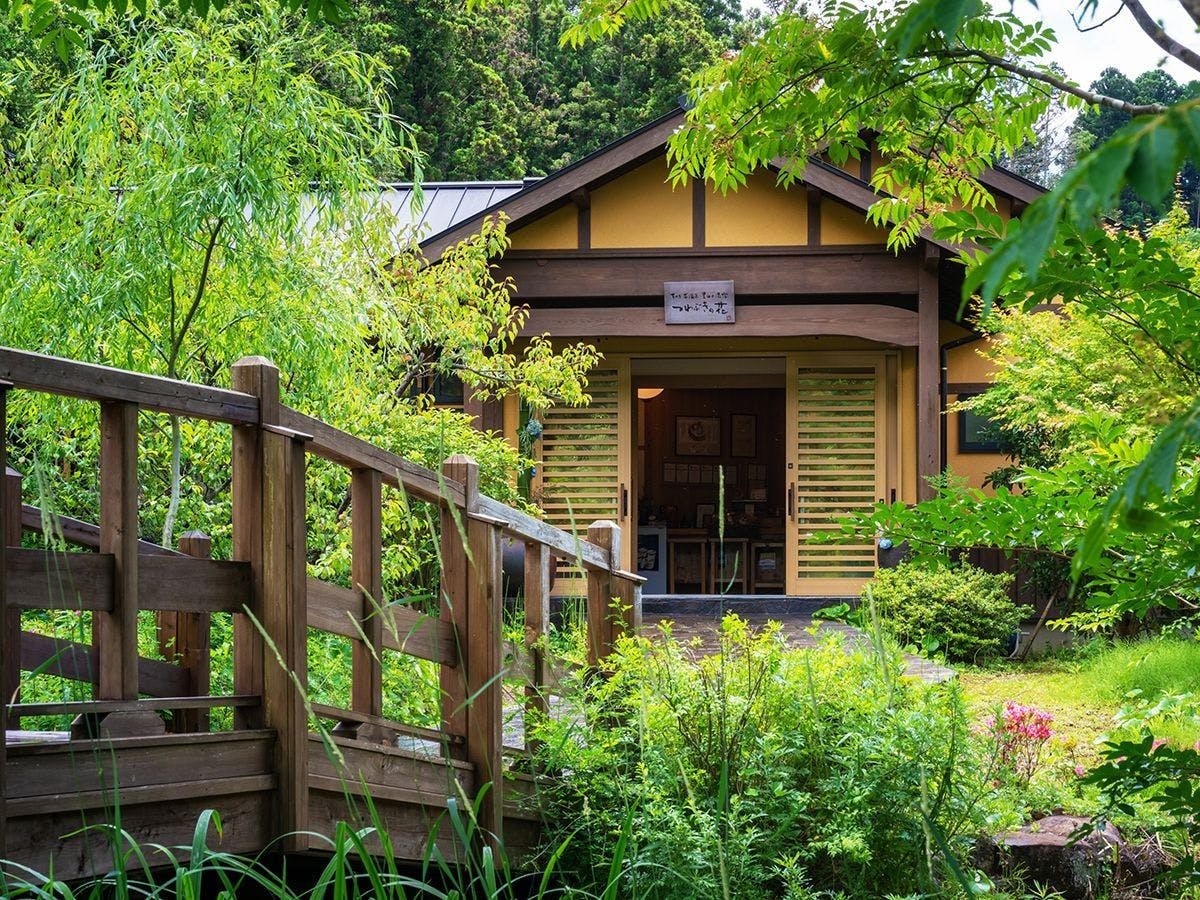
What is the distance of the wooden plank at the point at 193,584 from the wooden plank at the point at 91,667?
0.84 metres

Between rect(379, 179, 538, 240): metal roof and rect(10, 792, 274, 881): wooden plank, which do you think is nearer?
rect(10, 792, 274, 881): wooden plank

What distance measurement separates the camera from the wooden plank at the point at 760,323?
10.8 meters

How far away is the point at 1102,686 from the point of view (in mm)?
8086

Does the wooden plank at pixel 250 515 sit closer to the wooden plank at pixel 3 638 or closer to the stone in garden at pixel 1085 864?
the wooden plank at pixel 3 638

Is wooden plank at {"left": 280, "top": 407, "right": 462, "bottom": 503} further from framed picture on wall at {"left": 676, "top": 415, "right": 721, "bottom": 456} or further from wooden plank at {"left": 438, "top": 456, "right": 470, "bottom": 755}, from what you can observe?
framed picture on wall at {"left": 676, "top": 415, "right": 721, "bottom": 456}

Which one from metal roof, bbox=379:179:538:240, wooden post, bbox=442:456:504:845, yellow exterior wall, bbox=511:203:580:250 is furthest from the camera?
metal roof, bbox=379:179:538:240

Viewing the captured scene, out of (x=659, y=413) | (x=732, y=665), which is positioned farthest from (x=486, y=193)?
(x=732, y=665)

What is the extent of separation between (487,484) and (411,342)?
1.20 m

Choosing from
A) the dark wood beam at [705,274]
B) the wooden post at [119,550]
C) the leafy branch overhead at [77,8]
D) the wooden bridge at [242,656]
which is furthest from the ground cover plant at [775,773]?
the dark wood beam at [705,274]

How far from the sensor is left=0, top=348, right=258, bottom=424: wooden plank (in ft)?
7.81

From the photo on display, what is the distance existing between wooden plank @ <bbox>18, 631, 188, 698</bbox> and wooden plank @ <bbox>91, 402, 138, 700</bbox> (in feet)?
3.12

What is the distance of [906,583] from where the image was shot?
31.8 ft

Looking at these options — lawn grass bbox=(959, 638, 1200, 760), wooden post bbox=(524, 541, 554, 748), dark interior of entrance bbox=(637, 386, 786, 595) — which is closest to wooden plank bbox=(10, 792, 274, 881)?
wooden post bbox=(524, 541, 554, 748)

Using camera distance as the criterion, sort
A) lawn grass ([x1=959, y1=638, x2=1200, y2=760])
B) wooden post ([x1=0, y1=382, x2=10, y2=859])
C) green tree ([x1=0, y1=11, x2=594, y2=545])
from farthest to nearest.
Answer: lawn grass ([x1=959, y1=638, x2=1200, y2=760]), green tree ([x1=0, y1=11, x2=594, y2=545]), wooden post ([x1=0, y1=382, x2=10, y2=859])
